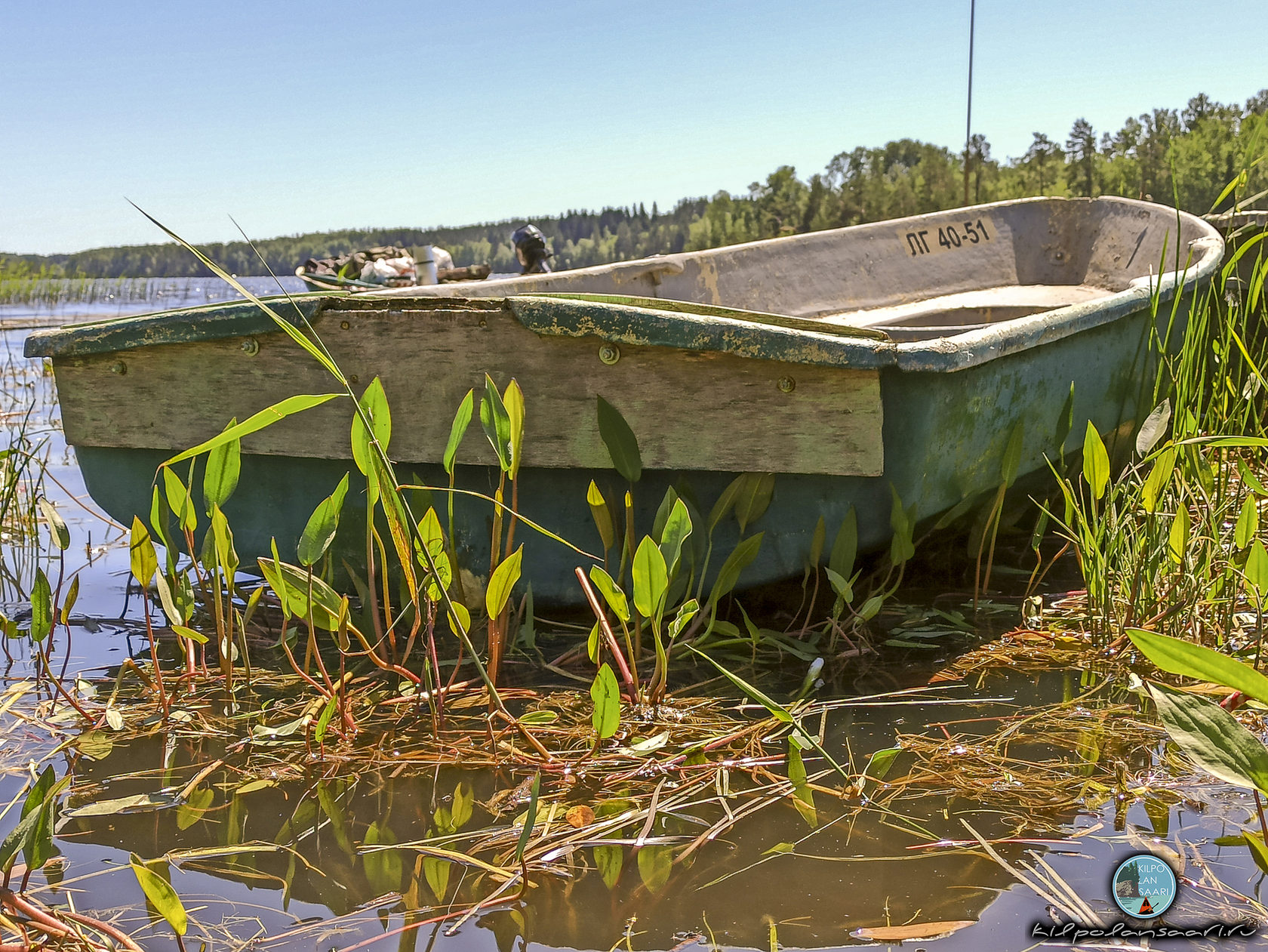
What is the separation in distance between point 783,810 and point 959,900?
0.29m

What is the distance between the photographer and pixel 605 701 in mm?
1361

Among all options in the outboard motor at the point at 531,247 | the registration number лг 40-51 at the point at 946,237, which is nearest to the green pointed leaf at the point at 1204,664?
the registration number лг 40-51 at the point at 946,237

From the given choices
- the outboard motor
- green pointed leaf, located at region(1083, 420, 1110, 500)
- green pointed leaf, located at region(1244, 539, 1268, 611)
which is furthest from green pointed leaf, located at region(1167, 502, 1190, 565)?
the outboard motor

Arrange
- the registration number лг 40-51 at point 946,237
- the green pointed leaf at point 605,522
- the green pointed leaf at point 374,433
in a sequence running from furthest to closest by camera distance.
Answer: the registration number лг 40-51 at point 946,237, the green pointed leaf at point 605,522, the green pointed leaf at point 374,433

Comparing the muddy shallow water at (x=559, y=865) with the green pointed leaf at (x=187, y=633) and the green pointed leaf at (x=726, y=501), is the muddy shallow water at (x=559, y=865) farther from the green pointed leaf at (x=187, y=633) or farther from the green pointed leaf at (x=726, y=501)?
the green pointed leaf at (x=726, y=501)

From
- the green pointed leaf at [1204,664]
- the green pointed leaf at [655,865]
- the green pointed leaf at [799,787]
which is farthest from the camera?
the green pointed leaf at [799,787]

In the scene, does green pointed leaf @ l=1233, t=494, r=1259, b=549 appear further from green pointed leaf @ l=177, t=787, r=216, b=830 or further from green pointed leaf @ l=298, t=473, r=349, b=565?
green pointed leaf @ l=177, t=787, r=216, b=830

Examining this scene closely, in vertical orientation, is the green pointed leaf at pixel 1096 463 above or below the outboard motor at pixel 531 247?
Result: below

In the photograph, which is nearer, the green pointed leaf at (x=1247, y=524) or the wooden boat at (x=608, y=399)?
the green pointed leaf at (x=1247, y=524)

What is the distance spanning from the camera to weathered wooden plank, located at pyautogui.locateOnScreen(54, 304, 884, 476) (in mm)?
1854

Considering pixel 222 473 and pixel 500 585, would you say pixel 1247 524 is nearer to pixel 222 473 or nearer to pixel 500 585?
pixel 500 585

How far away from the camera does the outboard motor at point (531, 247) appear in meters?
7.29

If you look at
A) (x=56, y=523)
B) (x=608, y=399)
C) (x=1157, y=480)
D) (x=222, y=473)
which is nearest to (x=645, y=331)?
(x=608, y=399)

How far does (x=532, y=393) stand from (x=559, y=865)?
937 mm
